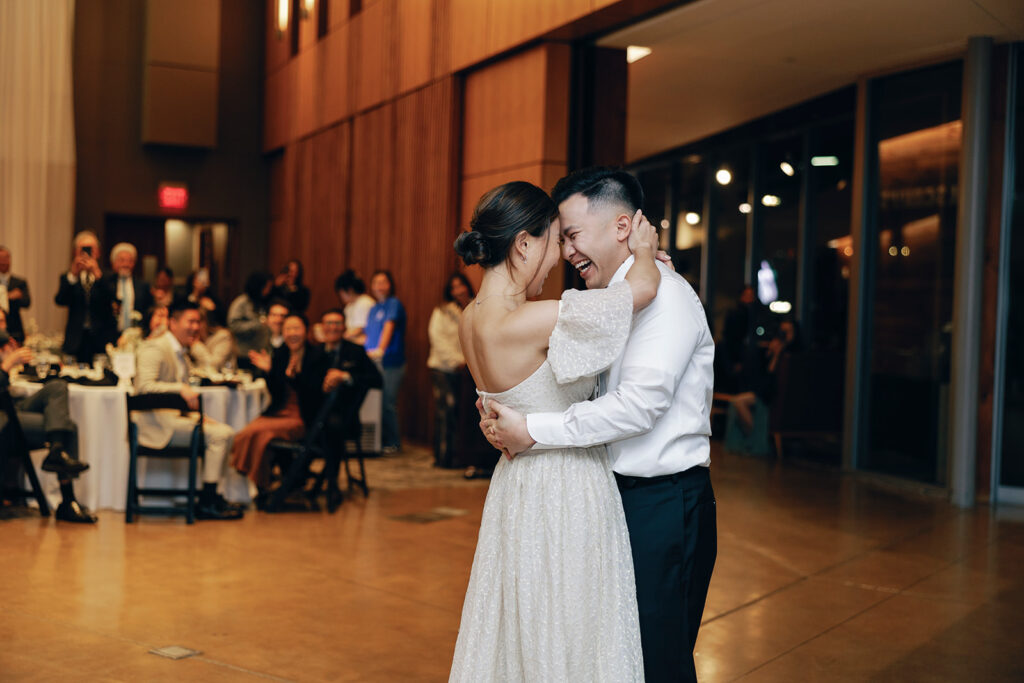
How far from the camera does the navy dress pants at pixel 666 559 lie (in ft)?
7.93

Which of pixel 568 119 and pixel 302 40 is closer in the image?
pixel 568 119

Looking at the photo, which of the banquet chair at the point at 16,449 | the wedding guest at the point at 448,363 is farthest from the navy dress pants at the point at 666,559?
the wedding guest at the point at 448,363

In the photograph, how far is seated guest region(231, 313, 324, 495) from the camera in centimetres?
702

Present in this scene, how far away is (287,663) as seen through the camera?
4.09 meters

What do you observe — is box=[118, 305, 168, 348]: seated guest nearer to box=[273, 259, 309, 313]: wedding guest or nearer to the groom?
box=[273, 259, 309, 313]: wedding guest

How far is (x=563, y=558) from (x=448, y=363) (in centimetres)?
672

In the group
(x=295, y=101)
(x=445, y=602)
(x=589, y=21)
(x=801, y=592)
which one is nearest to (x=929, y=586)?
(x=801, y=592)

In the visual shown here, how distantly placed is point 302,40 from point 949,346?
9.83m

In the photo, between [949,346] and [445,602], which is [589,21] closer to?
[949,346]

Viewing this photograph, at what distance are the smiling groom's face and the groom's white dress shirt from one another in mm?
37

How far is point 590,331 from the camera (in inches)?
90.2

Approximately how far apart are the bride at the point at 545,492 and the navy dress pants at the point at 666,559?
1.8 inches

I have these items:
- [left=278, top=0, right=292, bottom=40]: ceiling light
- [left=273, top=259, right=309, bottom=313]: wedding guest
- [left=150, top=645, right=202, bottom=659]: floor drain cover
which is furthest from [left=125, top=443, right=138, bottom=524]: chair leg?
[left=278, top=0, right=292, bottom=40]: ceiling light

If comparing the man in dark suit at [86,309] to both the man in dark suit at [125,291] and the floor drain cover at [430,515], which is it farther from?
the floor drain cover at [430,515]
